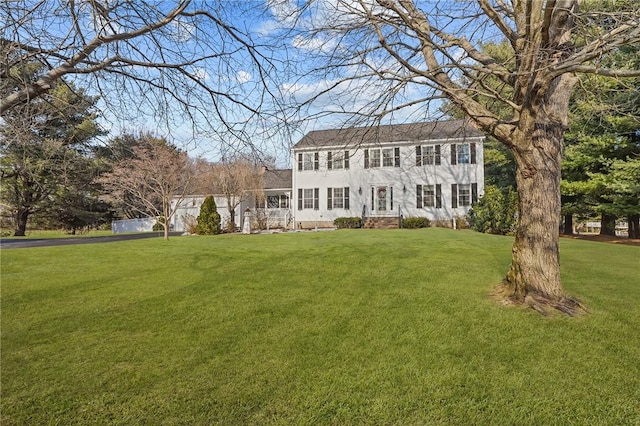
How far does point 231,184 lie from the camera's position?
937 inches

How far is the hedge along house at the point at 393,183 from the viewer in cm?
2256

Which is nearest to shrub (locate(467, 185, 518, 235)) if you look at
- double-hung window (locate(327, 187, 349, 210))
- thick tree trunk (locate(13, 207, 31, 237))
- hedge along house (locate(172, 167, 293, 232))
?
double-hung window (locate(327, 187, 349, 210))

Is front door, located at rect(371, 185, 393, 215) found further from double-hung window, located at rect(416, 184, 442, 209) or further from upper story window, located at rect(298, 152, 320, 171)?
upper story window, located at rect(298, 152, 320, 171)

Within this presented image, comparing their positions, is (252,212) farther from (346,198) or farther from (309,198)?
(346,198)

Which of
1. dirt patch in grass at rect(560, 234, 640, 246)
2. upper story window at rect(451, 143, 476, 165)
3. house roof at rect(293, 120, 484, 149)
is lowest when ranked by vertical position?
dirt patch in grass at rect(560, 234, 640, 246)

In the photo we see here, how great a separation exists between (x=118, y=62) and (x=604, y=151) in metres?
21.0

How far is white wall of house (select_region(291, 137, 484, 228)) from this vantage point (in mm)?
22641

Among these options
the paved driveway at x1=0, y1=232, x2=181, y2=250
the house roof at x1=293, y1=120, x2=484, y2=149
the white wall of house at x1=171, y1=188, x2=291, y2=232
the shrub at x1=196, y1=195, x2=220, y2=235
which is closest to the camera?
the house roof at x1=293, y1=120, x2=484, y2=149

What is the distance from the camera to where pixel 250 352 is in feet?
12.9

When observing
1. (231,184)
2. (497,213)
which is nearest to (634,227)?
(497,213)

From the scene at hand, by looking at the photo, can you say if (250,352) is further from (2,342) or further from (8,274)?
(8,274)

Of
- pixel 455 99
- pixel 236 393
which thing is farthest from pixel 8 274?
pixel 455 99

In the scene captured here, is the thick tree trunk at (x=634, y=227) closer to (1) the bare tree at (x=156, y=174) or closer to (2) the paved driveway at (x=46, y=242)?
(1) the bare tree at (x=156, y=174)

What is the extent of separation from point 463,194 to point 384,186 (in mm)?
4729
